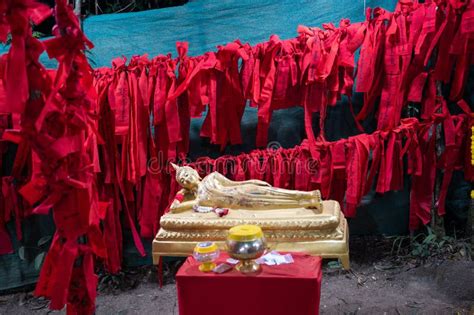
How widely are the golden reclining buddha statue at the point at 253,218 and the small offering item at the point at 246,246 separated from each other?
231 millimetres

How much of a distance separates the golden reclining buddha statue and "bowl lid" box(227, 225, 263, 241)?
0.65ft

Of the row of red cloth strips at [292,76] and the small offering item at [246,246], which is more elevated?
the row of red cloth strips at [292,76]

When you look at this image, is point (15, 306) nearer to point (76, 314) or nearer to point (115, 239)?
Result: point (115, 239)

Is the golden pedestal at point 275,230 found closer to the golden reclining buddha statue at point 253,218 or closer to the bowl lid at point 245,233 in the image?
the golden reclining buddha statue at point 253,218

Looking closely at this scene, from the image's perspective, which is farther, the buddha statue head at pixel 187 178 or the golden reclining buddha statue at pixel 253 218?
the buddha statue head at pixel 187 178

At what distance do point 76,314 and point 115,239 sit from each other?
4.76ft

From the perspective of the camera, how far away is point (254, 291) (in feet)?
6.85

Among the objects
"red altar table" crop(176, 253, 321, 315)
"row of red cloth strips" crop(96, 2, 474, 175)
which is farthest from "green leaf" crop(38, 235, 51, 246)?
"red altar table" crop(176, 253, 321, 315)

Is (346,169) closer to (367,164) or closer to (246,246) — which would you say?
(367,164)

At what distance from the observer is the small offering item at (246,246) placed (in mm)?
2080

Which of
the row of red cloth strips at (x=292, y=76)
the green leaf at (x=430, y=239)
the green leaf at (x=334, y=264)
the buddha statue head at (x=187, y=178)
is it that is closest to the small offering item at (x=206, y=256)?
the buddha statue head at (x=187, y=178)

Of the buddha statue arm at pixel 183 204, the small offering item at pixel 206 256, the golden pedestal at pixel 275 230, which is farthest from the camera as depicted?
the buddha statue arm at pixel 183 204

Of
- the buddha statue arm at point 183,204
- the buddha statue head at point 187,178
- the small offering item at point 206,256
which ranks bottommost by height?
the small offering item at point 206,256

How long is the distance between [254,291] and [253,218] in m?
0.41
